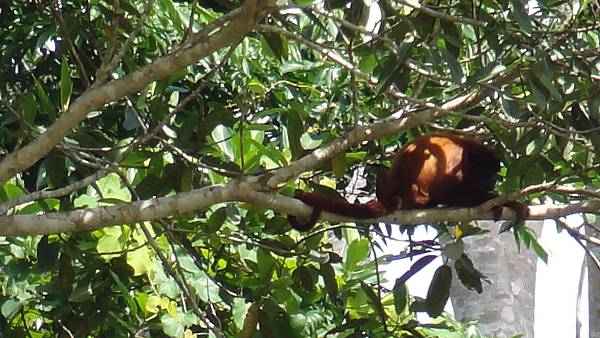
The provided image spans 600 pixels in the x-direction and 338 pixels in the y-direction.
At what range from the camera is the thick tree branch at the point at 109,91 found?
100 inches

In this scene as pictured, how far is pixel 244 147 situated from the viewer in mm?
3361

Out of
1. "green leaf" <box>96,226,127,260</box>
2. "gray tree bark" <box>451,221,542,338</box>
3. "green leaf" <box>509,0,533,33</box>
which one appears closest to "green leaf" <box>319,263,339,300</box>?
"green leaf" <box>96,226,127,260</box>

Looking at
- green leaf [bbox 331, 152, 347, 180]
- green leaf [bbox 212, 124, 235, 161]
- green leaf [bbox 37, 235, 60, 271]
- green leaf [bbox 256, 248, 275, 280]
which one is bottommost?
green leaf [bbox 256, 248, 275, 280]

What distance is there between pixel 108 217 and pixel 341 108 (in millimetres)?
1803

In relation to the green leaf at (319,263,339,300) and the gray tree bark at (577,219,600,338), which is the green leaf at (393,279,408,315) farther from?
the gray tree bark at (577,219,600,338)

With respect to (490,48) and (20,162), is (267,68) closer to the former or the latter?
(490,48)

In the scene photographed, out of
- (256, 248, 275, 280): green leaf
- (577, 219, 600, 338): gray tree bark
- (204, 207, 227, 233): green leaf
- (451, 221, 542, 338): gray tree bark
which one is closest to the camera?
(204, 207, 227, 233): green leaf

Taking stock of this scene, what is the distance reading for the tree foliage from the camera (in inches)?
106

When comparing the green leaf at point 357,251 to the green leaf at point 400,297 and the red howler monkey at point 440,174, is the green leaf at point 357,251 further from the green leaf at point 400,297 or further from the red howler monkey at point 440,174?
the green leaf at point 400,297

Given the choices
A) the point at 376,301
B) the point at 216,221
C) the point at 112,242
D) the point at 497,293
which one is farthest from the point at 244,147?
the point at 497,293

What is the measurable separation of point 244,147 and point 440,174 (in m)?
0.88

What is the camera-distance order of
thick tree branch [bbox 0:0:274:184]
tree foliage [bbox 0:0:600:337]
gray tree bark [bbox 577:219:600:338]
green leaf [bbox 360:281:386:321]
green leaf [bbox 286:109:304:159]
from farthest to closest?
gray tree bark [bbox 577:219:600:338] → green leaf [bbox 360:281:386:321] → green leaf [bbox 286:109:304:159] → tree foliage [bbox 0:0:600:337] → thick tree branch [bbox 0:0:274:184]

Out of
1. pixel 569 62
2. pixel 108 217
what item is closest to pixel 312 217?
pixel 108 217

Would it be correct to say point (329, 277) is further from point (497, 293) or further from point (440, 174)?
point (497, 293)
